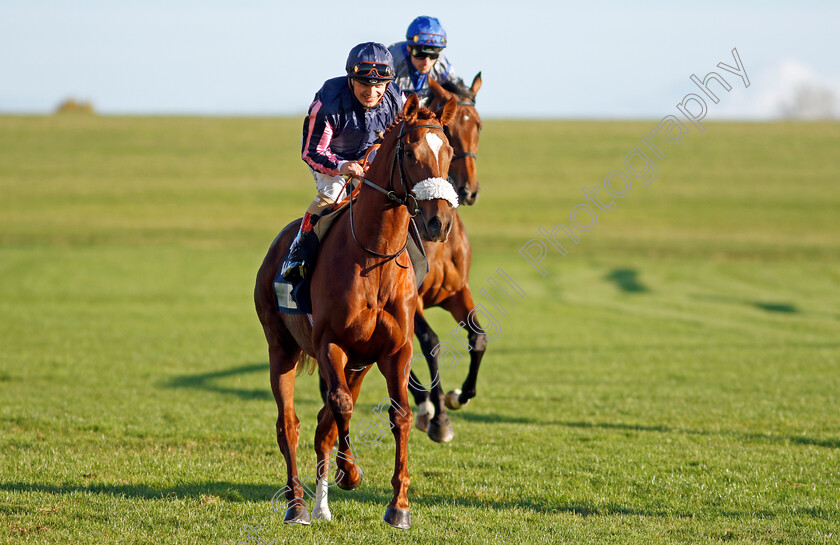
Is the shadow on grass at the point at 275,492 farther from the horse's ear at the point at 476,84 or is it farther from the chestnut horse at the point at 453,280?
the horse's ear at the point at 476,84

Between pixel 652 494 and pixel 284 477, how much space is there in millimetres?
2910

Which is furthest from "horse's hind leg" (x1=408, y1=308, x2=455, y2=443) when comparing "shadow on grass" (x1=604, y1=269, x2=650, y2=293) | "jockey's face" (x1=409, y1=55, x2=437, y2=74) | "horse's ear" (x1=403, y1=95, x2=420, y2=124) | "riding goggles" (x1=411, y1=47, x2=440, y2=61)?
"shadow on grass" (x1=604, y1=269, x2=650, y2=293)

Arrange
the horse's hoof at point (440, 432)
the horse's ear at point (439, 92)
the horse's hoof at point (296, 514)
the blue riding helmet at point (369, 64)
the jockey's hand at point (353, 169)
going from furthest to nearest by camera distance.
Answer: the horse's hoof at point (440, 432), the horse's ear at point (439, 92), the blue riding helmet at point (369, 64), the jockey's hand at point (353, 169), the horse's hoof at point (296, 514)

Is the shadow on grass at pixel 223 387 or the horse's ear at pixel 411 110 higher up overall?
the horse's ear at pixel 411 110

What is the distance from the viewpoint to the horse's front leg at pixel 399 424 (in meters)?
5.60

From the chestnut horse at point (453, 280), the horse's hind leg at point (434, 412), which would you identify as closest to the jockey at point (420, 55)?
the chestnut horse at point (453, 280)

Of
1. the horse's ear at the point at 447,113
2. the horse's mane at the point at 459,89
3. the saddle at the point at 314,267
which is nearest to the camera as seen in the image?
the horse's ear at the point at 447,113

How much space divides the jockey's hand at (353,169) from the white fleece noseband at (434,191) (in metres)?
0.81

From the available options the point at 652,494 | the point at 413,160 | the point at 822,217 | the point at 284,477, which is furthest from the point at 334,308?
the point at 822,217

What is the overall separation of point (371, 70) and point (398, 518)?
9.96 feet

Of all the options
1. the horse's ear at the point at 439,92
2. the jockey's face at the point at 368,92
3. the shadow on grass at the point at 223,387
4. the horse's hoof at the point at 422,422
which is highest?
the horse's ear at the point at 439,92

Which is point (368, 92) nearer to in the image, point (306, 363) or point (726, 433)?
point (306, 363)

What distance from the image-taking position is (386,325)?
565cm

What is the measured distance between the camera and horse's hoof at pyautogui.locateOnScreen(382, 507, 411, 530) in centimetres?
555
